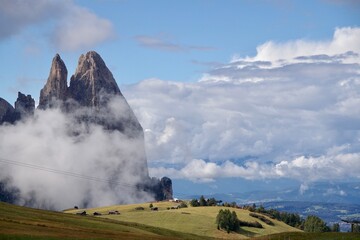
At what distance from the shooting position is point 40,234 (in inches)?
4658

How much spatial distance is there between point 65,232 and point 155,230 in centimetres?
5994

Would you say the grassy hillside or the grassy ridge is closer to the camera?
the grassy hillside

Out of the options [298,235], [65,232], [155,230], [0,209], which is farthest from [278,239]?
[0,209]

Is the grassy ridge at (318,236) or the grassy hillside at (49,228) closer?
the grassy hillside at (49,228)

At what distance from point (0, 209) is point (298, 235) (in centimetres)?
7747

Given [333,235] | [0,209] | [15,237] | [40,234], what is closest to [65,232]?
[40,234]

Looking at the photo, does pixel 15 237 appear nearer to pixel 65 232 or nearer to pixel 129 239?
pixel 65 232

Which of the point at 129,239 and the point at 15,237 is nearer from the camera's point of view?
the point at 15,237

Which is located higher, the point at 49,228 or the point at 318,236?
the point at 318,236

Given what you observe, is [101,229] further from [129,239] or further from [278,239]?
[278,239]

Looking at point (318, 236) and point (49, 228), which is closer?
point (49, 228)

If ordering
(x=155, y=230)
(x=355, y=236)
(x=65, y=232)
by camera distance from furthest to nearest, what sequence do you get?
(x=155, y=230) → (x=355, y=236) → (x=65, y=232)

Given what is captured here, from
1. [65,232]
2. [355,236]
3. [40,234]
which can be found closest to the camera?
[40,234]

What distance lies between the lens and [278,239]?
160500 millimetres
